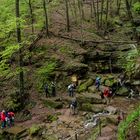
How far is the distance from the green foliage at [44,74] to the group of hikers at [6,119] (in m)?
6.01

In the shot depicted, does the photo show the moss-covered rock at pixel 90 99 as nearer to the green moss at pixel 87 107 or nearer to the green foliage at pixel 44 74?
the green moss at pixel 87 107

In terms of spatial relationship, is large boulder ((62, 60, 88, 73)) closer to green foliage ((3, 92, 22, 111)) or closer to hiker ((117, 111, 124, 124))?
green foliage ((3, 92, 22, 111))

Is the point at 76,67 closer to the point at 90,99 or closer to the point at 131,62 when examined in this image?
the point at 90,99

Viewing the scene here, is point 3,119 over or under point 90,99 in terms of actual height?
under

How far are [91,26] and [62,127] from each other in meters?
21.9

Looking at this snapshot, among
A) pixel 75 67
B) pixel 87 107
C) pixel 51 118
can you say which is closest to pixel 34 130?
pixel 51 118

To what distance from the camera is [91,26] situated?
44.8 m

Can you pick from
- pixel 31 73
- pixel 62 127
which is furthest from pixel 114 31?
pixel 62 127

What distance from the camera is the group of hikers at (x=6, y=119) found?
26.8m

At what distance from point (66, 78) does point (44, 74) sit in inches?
87.2

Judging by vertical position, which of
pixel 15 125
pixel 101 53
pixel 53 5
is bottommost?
pixel 15 125

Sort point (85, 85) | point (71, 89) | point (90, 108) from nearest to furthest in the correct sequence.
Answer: point (90, 108) < point (71, 89) < point (85, 85)

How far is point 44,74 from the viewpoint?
33469 mm

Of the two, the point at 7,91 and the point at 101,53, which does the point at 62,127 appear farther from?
the point at 101,53
